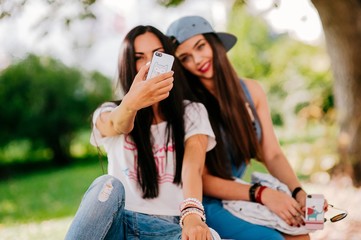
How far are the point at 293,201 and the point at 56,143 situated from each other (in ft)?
28.1

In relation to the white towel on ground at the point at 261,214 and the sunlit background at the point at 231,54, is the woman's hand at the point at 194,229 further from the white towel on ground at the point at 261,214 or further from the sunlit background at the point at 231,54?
the sunlit background at the point at 231,54

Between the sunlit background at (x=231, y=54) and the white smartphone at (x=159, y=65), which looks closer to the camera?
the white smartphone at (x=159, y=65)

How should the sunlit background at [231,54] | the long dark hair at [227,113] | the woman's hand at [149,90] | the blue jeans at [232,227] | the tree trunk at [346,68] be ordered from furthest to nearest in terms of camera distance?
the tree trunk at [346,68]
the sunlit background at [231,54]
the long dark hair at [227,113]
the blue jeans at [232,227]
the woman's hand at [149,90]

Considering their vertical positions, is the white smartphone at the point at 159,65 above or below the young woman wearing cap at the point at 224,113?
above

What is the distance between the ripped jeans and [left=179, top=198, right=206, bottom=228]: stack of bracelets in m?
0.09

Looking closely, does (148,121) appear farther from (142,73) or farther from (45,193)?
(45,193)

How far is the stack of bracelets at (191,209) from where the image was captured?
220 cm

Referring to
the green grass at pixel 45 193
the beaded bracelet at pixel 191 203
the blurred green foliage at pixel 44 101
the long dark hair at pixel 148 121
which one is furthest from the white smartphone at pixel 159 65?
the blurred green foliage at pixel 44 101

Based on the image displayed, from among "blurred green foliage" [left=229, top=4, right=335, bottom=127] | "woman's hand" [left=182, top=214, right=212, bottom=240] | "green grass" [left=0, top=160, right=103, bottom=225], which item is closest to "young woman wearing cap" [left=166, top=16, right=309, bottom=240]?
"woman's hand" [left=182, top=214, right=212, bottom=240]

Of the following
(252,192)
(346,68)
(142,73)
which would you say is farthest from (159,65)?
(346,68)

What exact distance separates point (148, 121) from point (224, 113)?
1.66ft

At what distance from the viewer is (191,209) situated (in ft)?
7.24

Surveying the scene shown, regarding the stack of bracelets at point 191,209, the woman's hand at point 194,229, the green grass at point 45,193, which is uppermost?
the stack of bracelets at point 191,209

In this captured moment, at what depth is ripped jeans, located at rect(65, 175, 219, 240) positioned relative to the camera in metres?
2.11
